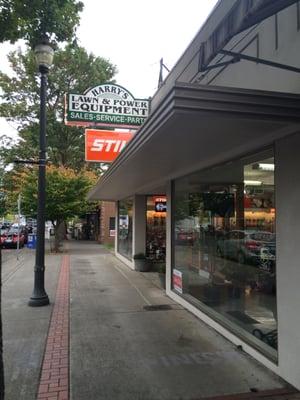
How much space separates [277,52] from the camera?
191 inches

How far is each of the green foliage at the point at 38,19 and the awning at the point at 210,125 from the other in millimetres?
1594

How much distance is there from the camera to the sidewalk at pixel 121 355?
4602mm

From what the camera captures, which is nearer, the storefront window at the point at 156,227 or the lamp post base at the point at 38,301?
the lamp post base at the point at 38,301

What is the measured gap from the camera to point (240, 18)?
3287 mm

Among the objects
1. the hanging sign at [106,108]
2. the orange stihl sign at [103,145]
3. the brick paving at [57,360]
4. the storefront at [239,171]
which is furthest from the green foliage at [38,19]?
the orange stihl sign at [103,145]

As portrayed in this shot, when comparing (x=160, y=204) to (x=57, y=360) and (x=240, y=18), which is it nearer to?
(x=57, y=360)

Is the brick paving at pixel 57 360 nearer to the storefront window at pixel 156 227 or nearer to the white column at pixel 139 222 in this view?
the white column at pixel 139 222

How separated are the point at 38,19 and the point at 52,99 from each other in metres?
28.2

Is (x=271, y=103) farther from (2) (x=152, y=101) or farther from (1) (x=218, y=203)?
(2) (x=152, y=101)

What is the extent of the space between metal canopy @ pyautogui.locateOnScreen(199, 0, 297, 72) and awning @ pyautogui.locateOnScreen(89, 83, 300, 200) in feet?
1.38

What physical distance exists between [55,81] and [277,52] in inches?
1131

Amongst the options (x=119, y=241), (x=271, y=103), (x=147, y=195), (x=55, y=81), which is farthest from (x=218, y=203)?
(x=55, y=81)

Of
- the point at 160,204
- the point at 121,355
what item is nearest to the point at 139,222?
the point at 160,204

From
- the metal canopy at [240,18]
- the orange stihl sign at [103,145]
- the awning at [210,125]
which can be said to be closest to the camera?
the metal canopy at [240,18]
